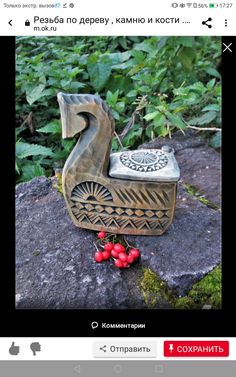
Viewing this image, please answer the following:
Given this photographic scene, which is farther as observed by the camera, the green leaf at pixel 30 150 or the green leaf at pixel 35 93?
the green leaf at pixel 35 93

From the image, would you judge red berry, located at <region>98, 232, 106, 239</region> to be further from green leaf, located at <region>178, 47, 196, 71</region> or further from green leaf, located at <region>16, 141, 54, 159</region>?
green leaf, located at <region>178, 47, 196, 71</region>

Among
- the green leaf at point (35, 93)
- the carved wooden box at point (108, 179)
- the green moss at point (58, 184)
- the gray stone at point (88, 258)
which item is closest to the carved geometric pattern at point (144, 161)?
the carved wooden box at point (108, 179)

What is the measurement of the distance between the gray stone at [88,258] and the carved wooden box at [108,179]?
0.06 metres

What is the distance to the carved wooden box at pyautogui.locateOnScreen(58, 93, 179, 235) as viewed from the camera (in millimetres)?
1062

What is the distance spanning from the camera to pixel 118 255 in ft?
3.90

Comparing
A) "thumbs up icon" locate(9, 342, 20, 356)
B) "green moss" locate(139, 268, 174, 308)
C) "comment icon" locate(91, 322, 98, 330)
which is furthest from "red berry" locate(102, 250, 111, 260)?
"thumbs up icon" locate(9, 342, 20, 356)

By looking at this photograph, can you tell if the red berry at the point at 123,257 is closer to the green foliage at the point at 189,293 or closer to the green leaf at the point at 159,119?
the green foliage at the point at 189,293

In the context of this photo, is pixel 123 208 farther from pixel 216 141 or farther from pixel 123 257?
pixel 216 141

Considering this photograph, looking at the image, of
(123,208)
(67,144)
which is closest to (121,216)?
(123,208)

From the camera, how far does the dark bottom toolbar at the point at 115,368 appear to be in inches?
38.2

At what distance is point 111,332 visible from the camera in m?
1.03
